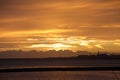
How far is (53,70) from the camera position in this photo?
291 ft

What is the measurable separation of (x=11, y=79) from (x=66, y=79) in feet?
25.5

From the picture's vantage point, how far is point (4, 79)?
206 ft

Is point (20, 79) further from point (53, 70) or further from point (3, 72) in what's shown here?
point (53, 70)

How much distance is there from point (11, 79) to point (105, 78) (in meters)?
13.2

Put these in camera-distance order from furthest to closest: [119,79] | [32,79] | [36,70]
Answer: [36,70] < [32,79] < [119,79]

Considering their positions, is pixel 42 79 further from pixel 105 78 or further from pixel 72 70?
pixel 72 70

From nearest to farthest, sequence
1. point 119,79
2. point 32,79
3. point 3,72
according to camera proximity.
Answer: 1. point 119,79
2. point 32,79
3. point 3,72

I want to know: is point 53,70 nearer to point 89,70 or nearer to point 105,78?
point 89,70

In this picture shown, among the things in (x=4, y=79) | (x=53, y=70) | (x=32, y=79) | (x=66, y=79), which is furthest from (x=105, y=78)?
(x=53, y=70)

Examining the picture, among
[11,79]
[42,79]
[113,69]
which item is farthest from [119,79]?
[113,69]

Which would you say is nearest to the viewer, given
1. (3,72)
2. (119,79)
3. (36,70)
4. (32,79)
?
(119,79)

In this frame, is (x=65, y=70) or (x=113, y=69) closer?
(x=113, y=69)

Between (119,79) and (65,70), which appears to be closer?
(119,79)

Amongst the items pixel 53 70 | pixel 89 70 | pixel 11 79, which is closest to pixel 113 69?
pixel 89 70
